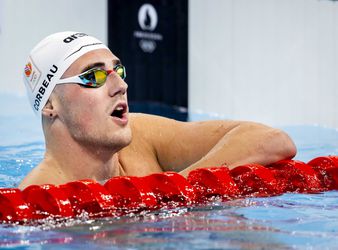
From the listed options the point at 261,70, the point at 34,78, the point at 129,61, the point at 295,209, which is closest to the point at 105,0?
the point at 129,61

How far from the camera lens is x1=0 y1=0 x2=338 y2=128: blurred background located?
8555mm

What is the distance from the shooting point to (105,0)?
339 inches

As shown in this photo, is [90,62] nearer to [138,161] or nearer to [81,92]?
[81,92]

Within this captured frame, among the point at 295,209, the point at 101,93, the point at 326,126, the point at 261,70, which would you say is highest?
the point at 101,93

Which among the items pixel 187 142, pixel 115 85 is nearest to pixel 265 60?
pixel 187 142

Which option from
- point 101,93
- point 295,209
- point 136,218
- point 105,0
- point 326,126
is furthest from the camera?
point 326,126

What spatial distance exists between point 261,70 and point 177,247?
8189 mm

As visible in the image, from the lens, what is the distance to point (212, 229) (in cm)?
244

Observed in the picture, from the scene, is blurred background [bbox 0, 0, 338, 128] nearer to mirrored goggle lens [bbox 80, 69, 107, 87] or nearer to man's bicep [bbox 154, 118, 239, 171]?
man's bicep [bbox 154, 118, 239, 171]

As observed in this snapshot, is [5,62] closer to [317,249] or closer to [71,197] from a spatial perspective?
[71,197]

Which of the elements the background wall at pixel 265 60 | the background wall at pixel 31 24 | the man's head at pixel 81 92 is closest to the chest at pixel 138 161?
the man's head at pixel 81 92

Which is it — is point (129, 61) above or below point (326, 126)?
above

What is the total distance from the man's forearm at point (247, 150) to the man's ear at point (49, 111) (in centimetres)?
60

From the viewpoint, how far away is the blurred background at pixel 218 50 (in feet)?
28.1
